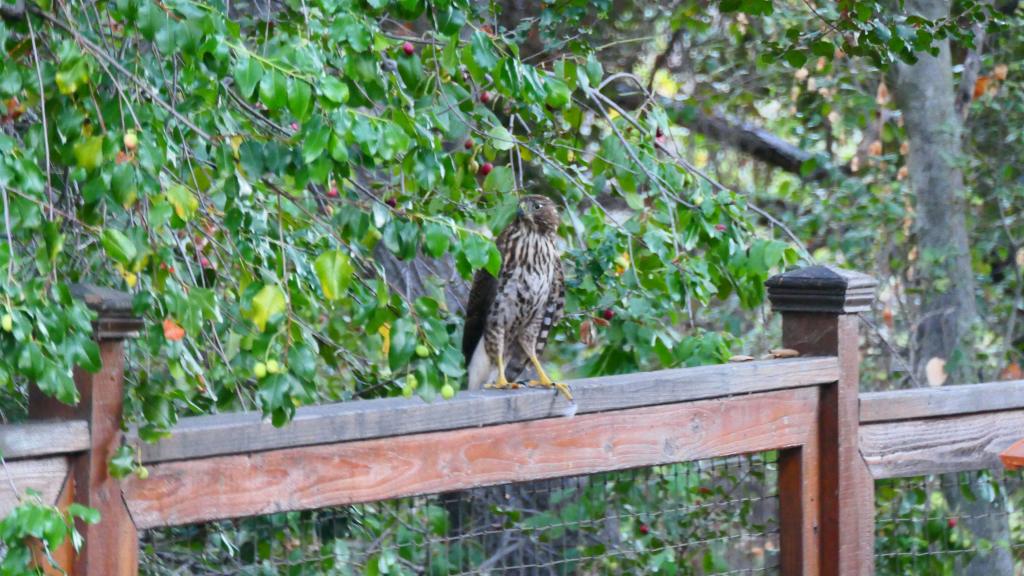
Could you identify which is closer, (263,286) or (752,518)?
(263,286)

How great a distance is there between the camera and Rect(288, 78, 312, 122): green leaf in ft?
6.62

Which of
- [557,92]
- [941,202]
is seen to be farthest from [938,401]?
[941,202]

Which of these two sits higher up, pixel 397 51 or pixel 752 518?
pixel 397 51

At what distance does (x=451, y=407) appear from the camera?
2332 mm

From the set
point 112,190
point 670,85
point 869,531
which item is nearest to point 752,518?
point 869,531

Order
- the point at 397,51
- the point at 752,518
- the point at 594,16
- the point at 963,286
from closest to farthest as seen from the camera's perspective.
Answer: the point at 397,51
the point at 752,518
the point at 963,286
the point at 594,16

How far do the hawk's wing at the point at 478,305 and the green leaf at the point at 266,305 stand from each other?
2.08 meters

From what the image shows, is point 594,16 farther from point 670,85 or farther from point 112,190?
point 112,190

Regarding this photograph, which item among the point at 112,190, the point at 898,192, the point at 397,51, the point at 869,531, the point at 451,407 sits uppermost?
the point at 898,192

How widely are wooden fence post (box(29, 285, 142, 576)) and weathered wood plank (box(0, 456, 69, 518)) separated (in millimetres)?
26

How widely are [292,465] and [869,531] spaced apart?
55.0 inches

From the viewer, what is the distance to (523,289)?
4047 mm

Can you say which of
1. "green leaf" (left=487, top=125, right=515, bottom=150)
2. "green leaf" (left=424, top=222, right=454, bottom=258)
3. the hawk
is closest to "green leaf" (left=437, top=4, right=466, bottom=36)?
"green leaf" (left=424, top=222, right=454, bottom=258)

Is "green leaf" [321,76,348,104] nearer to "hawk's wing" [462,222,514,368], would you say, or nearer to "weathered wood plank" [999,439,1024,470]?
"weathered wood plank" [999,439,1024,470]
